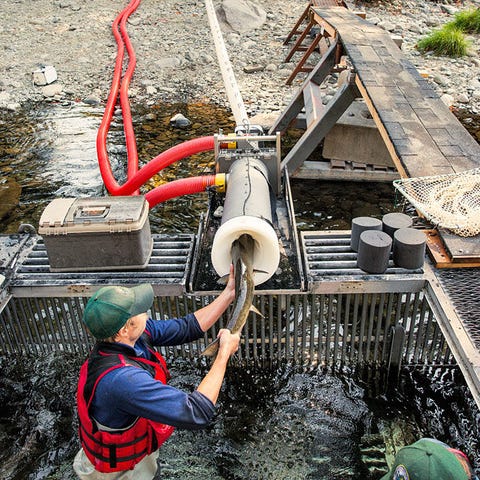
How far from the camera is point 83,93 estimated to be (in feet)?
35.4

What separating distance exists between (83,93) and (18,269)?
23.4ft

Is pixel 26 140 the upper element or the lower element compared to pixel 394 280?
lower

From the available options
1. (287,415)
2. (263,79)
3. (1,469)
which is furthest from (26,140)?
(287,415)

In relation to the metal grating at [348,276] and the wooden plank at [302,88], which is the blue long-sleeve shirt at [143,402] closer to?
the metal grating at [348,276]

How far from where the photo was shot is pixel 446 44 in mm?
11633

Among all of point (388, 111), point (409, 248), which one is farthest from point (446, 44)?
point (409, 248)

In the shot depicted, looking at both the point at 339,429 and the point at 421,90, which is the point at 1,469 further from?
the point at 421,90

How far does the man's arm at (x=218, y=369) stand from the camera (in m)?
2.86

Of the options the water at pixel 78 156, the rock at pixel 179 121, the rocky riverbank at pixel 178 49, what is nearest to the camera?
the water at pixel 78 156

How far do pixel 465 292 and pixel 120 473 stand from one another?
2.71m

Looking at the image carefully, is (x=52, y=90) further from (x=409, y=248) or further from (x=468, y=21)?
(x=468, y=21)

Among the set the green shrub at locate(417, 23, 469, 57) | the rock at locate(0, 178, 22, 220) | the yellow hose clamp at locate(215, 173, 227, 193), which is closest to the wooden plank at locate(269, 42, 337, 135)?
the yellow hose clamp at locate(215, 173, 227, 193)

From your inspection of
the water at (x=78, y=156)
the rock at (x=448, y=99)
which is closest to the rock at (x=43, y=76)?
the water at (x=78, y=156)

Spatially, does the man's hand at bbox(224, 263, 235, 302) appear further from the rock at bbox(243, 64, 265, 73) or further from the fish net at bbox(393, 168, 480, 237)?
the rock at bbox(243, 64, 265, 73)
